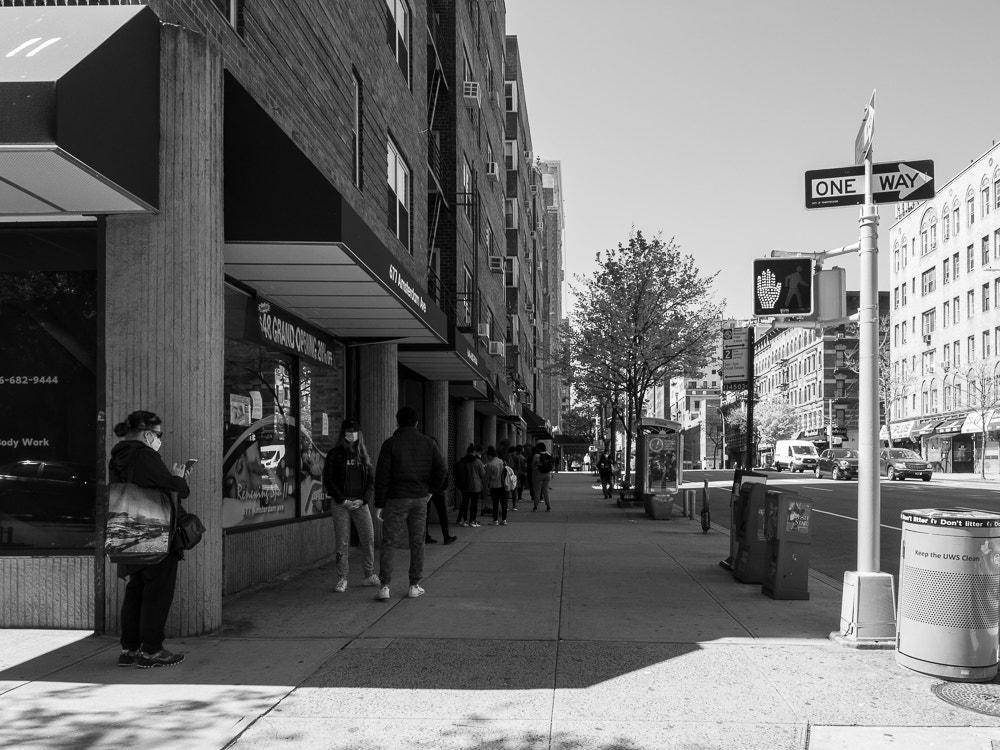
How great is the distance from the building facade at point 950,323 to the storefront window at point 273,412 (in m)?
49.6

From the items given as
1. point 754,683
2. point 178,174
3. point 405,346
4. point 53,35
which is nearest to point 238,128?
point 178,174

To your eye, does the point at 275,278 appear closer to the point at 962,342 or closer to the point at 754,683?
the point at 754,683

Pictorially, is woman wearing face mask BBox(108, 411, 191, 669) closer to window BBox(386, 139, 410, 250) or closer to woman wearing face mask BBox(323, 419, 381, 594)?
woman wearing face mask BBox(323, 419, 381, 594)

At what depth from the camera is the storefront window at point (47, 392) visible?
24.8 ft

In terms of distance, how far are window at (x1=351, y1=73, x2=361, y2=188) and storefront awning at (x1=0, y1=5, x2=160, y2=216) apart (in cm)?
594

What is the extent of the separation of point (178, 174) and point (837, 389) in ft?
295

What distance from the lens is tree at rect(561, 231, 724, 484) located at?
2966cm

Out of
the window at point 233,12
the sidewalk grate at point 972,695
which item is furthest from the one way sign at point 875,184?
the window at point 233,12

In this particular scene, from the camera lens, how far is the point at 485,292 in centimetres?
2970

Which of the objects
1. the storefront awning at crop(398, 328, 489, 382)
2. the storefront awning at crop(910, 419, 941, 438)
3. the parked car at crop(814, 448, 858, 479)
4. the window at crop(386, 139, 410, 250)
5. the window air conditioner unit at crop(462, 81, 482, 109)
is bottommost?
the parked car at crop(814, 448, 858, 479)

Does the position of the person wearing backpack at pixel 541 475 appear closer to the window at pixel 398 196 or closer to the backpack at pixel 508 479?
the backpack at pixel 508 479

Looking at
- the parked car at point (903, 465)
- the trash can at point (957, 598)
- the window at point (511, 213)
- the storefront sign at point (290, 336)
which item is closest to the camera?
the trash can at point (957, 598)

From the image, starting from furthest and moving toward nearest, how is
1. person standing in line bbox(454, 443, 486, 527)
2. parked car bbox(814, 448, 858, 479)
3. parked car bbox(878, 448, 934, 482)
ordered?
parked car bbox(814, 448, 858, 479) < parked car bbox(878, 448, 934, 482) < person standing in line bbox(454, 443, 486, 527)

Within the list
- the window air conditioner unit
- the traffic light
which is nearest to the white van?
the window air conditioner unit
